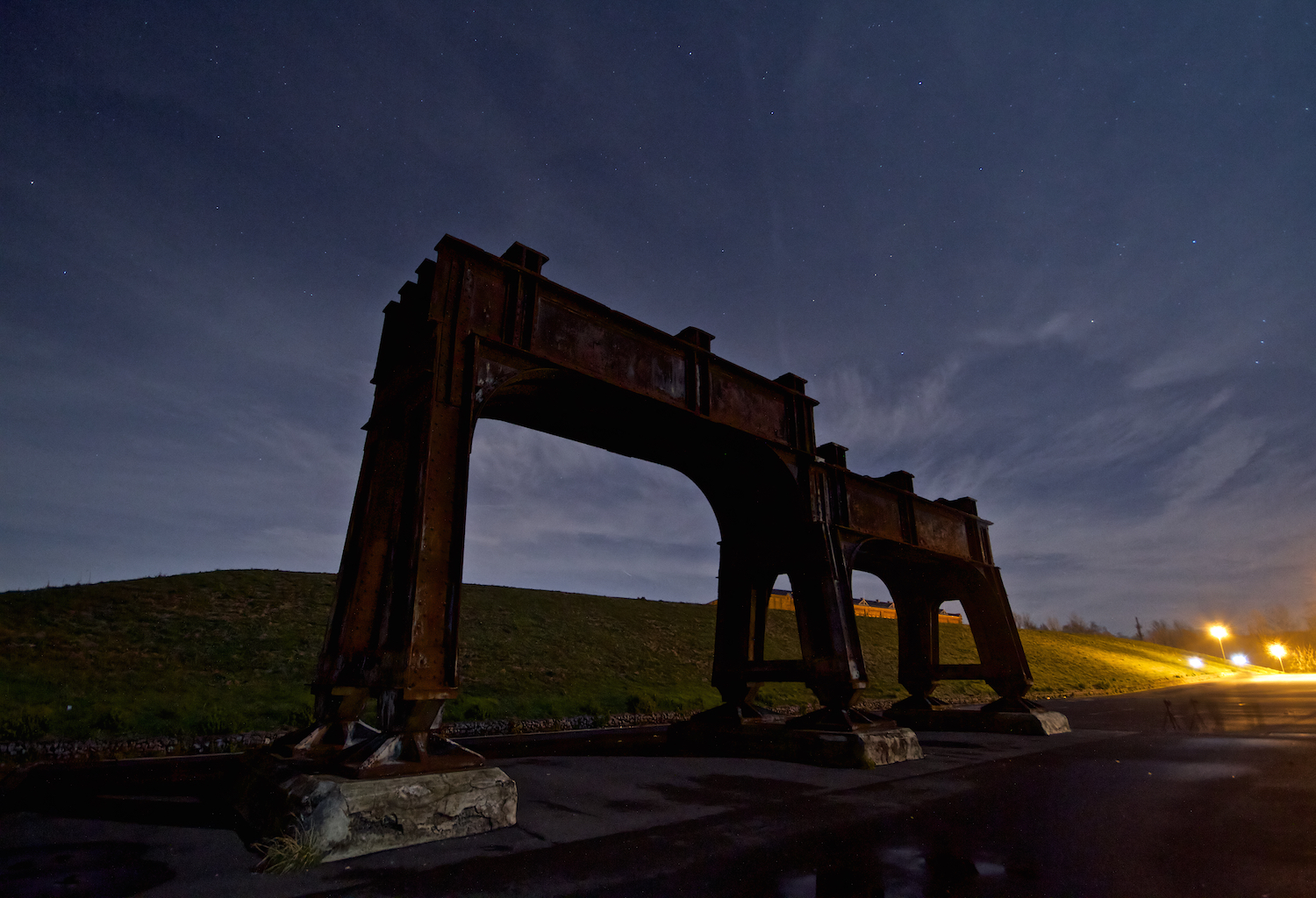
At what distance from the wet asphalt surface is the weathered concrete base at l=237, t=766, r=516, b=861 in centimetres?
13

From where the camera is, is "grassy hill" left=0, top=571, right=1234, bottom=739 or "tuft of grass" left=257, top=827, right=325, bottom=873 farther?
"grassy hill" left=0, top=571, right=1234, bottom=739

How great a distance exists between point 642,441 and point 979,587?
1026 centimetres

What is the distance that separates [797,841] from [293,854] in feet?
12.3

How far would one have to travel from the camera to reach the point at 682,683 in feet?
75.7

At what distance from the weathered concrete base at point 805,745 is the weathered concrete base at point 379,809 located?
495 cm

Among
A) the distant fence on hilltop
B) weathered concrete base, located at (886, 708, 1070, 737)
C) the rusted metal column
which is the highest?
the distant fence on hilltop

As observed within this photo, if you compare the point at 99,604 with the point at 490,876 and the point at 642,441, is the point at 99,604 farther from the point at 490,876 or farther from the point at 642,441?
the point at 490,876

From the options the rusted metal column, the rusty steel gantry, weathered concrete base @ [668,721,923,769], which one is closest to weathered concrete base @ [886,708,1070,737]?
the rusted metal column

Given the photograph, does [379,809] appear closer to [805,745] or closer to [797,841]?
[797,841]

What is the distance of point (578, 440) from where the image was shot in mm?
8930

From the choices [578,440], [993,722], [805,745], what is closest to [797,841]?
[805,745]

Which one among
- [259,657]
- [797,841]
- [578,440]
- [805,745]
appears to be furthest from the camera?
[259,657]

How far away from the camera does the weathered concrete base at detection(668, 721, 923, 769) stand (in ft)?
26.5

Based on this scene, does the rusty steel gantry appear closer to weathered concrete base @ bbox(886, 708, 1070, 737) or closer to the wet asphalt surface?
weathered concrete base @ bbox(886, 708, 1070, 737)
